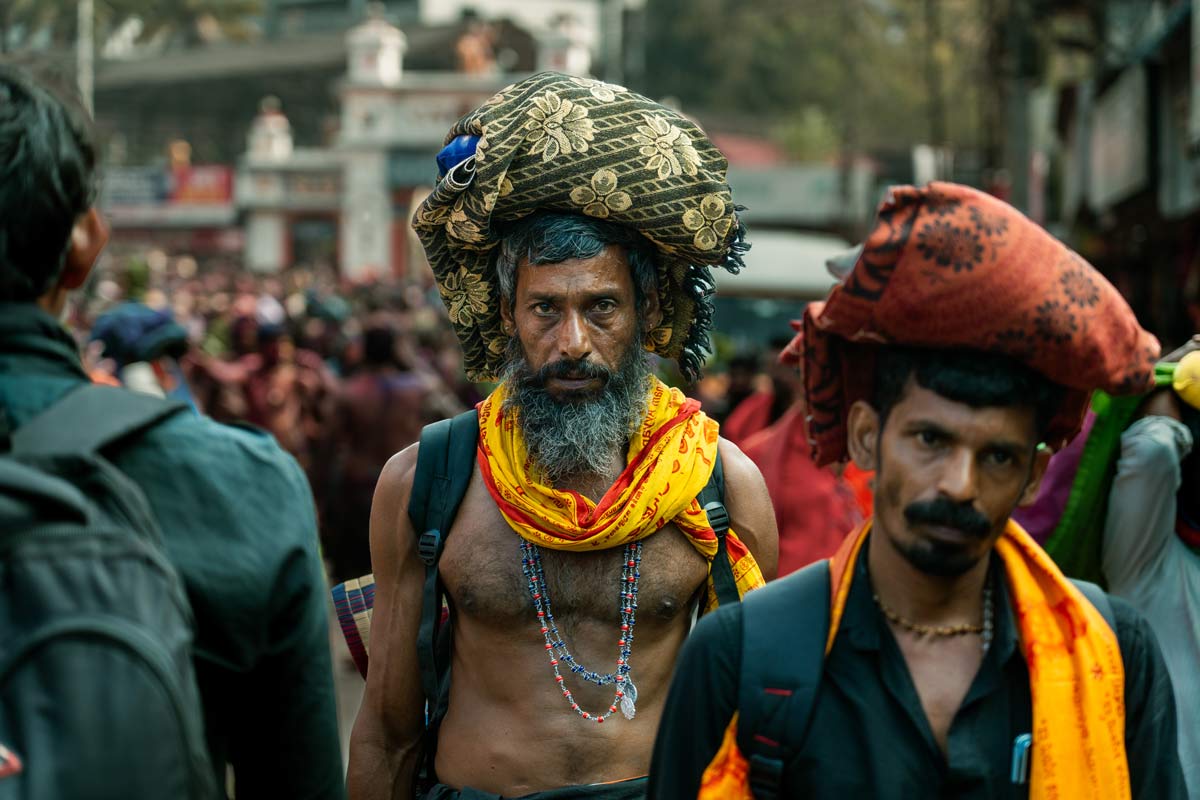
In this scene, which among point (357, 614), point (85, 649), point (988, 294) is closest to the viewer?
point (85, 649)

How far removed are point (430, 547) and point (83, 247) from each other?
148 centimetres

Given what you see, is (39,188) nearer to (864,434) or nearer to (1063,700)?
(864,434)

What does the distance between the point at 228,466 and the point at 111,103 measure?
5786 centimetres

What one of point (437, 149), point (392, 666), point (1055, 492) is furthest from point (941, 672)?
point (437, 149)

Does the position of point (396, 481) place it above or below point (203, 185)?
above

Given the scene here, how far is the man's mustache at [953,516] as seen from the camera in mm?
2316

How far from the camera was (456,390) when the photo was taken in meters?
12.8

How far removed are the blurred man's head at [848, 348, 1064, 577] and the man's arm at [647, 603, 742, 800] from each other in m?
0.28

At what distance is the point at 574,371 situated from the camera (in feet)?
11.8

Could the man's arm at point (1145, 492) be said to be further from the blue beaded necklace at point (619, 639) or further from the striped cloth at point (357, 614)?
the striped cloth at point (357, 614)

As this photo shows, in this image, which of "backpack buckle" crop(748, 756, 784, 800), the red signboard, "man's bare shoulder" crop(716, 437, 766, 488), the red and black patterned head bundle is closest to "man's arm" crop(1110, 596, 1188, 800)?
the red and black patterned head bundle

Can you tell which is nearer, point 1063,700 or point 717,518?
point 1063,700

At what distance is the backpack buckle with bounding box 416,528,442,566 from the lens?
11.5ft

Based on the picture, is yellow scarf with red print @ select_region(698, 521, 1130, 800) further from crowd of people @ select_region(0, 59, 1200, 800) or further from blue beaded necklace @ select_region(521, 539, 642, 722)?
blue beaded necklace @ select_region(521, 539, 642, 722)
